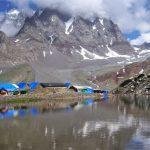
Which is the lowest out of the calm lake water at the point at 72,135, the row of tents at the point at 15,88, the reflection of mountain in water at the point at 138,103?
the calm lake water at the point at 72,135

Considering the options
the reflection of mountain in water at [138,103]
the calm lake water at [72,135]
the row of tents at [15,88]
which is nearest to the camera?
the calm lake water at [72,135]

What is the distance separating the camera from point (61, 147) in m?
42.7

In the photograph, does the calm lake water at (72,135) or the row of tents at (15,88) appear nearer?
the calm lake water at (72,135)

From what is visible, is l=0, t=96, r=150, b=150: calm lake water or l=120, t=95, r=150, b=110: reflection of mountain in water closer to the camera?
l=0, t=96, r=150, b=150: calm lake water

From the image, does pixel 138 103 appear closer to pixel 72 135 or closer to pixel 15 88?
pixel 15 88

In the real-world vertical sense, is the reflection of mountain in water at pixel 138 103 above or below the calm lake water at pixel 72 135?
above

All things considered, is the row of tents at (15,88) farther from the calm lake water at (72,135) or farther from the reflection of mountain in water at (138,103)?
the calm lake water at (72,135)

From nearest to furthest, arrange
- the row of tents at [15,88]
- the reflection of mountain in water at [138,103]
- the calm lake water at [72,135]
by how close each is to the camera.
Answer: the calm lake water at [72,135], the reflection of mountain in water at [138,103], the row of tents at [15,88]

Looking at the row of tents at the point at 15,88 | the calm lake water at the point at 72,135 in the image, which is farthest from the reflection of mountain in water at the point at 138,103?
the row of tents at the point at 15,88

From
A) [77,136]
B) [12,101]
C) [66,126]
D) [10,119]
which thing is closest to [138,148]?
[77,136]

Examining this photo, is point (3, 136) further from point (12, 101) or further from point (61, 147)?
point (12, 101)

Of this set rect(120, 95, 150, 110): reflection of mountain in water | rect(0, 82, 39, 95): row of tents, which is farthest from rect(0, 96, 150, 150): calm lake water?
rect(0, 82, 39, 95): row of tents

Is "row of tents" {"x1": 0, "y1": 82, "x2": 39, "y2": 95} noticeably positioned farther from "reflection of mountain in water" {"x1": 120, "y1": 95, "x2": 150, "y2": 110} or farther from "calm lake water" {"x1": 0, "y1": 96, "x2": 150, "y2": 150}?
"calm lake water" {"x1": 0, "y1": 96, "x2": 150, "y2": 150}

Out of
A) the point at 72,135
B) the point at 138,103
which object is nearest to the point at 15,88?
the point at 138,103
